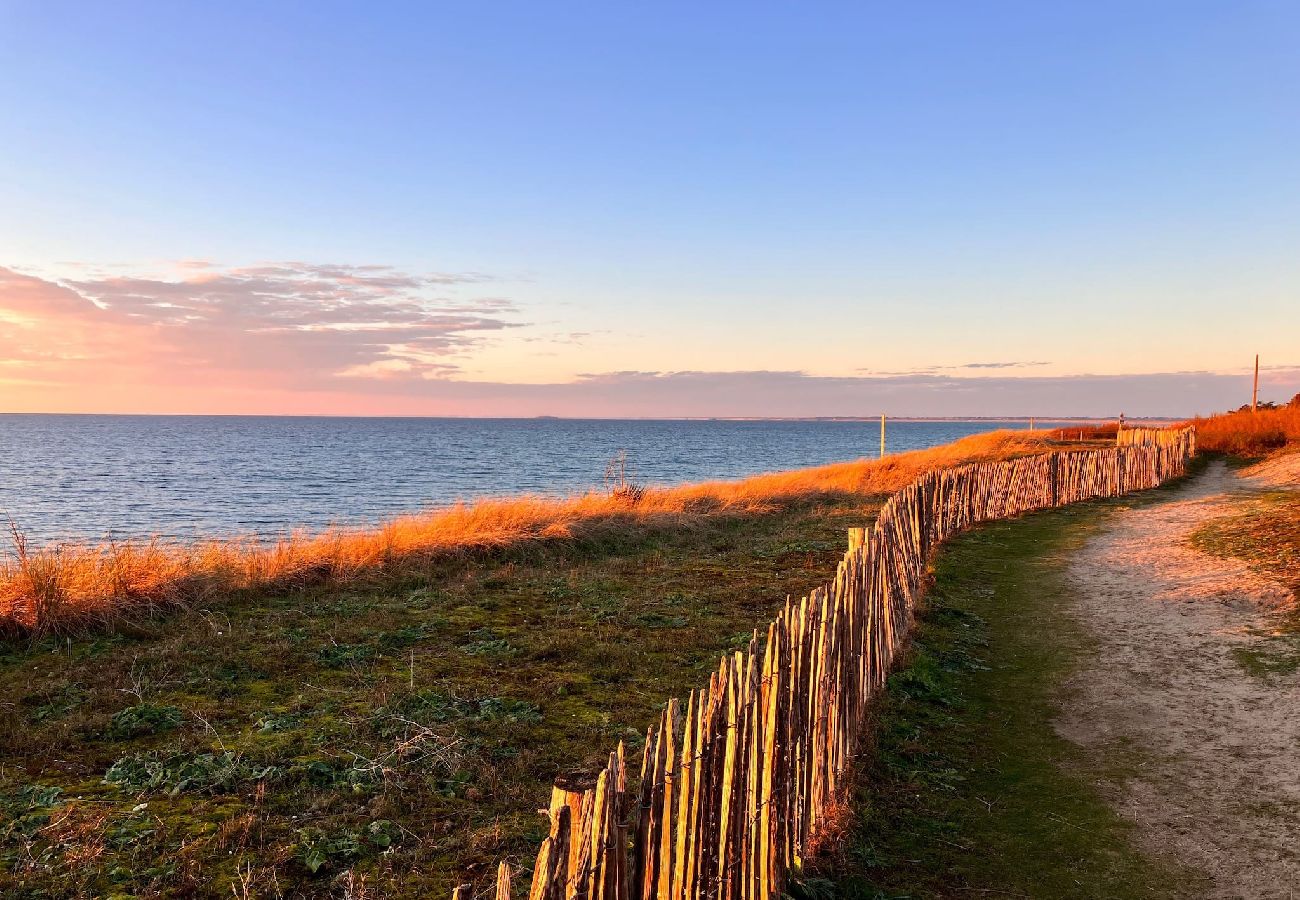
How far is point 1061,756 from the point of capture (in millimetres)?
5352

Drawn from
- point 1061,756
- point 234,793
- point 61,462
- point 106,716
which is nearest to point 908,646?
point 1061,756

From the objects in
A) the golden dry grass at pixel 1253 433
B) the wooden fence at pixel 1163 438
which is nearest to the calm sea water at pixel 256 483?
the wooden fence at pixel 1163 438

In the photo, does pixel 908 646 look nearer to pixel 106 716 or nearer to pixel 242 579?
pixel 106 716

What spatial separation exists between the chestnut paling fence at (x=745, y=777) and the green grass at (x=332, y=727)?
2.56 feet

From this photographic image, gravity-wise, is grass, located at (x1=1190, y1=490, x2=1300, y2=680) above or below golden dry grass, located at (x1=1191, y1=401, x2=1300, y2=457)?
below

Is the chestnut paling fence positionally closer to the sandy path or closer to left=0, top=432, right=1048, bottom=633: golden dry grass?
the sandy path

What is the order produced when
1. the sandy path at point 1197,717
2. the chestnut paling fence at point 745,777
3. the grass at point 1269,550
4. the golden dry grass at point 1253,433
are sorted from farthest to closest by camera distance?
the golden dry grass at point 1253,433 → the grass at point 1269,550 → the sandy path at point 1197,717 → the chestnut paling fence at point 745,777

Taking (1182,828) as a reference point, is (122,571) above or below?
above

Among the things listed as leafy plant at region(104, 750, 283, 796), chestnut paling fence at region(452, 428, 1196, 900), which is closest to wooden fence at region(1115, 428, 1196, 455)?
chestnut paling fence at region(452, 428, 1196, 900)

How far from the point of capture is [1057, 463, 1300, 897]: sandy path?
4227 mm

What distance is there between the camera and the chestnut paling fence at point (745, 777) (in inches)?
91.5

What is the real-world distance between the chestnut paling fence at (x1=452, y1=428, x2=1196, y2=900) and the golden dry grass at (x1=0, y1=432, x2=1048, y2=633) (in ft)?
20.4

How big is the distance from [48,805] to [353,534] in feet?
27.2

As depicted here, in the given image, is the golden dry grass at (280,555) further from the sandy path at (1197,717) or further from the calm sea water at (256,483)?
the sandy path at (1197,717)
